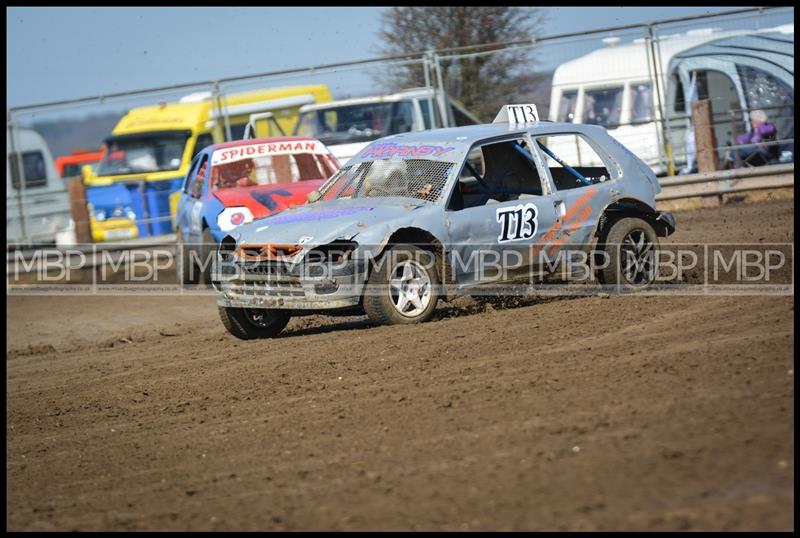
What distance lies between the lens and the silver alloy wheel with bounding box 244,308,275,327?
927 centimetres

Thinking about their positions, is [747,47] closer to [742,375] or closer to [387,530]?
[742,375]

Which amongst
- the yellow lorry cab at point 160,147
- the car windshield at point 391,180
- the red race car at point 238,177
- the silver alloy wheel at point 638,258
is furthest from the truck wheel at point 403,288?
the yellow lorry cab at point 160,147

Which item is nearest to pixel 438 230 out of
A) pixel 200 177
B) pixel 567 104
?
→ pixel 200 177

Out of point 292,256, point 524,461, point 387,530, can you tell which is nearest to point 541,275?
point 292,256

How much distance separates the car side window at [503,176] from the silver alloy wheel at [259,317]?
1906 mm

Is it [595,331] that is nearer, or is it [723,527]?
[723,527]

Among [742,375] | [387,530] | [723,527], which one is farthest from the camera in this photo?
[742,375]

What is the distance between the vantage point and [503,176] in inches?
383

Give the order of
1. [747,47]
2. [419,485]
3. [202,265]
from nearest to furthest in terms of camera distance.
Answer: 1. [419,485]
2. [202,265]
3. [747,47]

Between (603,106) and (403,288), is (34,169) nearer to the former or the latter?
(603,106)

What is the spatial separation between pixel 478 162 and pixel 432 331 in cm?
1041

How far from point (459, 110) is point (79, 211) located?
21.0 feet

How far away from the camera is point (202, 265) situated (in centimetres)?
1288

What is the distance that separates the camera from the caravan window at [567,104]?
1799 cm
